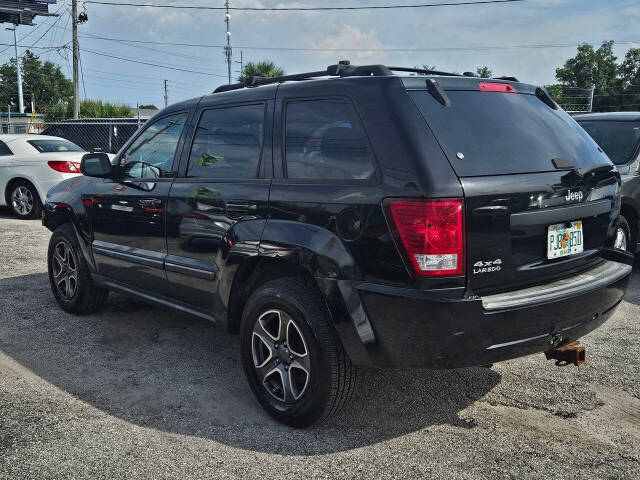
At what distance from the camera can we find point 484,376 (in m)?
3.98

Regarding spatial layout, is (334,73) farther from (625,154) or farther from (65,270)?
(625,154)

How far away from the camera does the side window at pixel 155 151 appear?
4234mm

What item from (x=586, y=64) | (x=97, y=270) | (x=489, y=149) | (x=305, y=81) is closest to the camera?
(x=489, y=149)

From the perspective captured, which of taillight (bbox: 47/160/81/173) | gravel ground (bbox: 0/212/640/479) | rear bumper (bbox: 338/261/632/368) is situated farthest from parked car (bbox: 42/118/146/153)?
rear bumper (bbox: 338/261/632/368)

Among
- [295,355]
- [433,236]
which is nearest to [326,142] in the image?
[433,236]

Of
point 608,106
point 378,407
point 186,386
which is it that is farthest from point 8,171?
point 608,106

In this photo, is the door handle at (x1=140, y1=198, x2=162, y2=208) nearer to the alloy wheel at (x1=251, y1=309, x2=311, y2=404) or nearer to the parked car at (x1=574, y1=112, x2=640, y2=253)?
the alloy wheel at (x1=251, y1=309, x2=311, y2=404)

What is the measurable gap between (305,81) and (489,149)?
109 cm

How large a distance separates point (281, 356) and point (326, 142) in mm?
1175

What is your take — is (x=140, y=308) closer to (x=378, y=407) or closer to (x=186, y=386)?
(x=186, y=386)

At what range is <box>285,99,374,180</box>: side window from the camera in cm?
299

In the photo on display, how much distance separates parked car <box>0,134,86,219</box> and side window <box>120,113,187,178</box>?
687cm

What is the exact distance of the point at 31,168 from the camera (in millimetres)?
11023

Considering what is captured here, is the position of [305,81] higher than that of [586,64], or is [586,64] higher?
[586,64]
